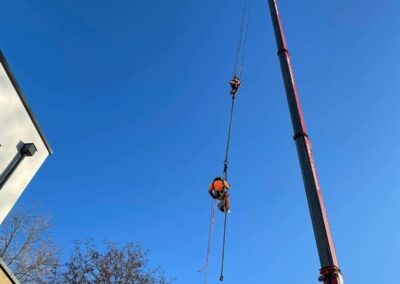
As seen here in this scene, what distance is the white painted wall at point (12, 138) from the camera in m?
8.57

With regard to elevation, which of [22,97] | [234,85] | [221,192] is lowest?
[221,192]

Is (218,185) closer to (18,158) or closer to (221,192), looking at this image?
(221,192)

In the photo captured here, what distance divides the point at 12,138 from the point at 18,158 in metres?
0.56

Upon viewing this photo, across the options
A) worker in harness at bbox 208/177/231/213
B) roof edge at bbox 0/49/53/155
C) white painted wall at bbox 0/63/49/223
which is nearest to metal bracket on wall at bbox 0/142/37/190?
white painted wall at bbox 0/63/49/223

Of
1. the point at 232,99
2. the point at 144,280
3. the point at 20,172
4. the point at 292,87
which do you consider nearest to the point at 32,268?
the point at 144,280

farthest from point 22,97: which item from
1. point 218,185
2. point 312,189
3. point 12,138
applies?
point 312,189

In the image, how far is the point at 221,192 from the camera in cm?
891

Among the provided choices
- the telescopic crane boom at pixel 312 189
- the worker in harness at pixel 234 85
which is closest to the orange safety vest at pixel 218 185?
the telescopic crane boom at pixel 312 189

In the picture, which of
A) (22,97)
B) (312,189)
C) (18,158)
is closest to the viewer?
(312,189)

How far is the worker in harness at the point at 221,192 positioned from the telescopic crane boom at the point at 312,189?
2.50 metres

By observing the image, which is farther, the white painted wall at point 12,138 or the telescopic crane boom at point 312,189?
the white painted wall at point 12,138

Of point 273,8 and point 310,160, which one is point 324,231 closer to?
point 310,160

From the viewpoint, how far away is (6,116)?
28.6 feet

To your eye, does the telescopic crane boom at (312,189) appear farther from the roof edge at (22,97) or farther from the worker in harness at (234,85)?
the roof edge at (22,97)
